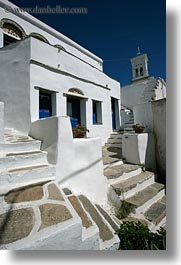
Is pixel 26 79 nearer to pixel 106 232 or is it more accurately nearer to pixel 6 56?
pixel 6 56

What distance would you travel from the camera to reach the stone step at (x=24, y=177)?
183 cm

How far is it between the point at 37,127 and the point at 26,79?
1.77 m

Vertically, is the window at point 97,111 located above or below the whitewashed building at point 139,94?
below

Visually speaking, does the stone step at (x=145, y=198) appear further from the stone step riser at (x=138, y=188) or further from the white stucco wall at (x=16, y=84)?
the white stucco wall at (x=16, y=84)

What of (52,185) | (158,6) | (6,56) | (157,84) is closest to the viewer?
(52,185)

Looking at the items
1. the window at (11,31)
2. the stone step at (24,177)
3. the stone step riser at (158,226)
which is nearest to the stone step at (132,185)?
the stone step riser at (158,226)

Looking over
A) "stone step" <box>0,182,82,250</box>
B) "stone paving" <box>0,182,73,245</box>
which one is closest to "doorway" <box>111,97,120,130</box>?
"stone paving" <box>0,182,73,245</box>

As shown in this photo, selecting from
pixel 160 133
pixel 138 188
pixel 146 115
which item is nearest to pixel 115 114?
pixel 146 115

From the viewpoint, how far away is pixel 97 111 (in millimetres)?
7441

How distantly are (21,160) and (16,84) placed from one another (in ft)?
10.1

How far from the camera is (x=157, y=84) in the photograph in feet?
33.0

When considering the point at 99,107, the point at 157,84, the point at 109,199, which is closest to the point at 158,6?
the point at 109,199

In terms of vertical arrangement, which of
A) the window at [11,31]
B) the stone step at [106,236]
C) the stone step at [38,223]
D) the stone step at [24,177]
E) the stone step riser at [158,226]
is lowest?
the stone step riser at [158,226]

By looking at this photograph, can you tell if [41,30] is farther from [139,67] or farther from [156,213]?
[139,67]
